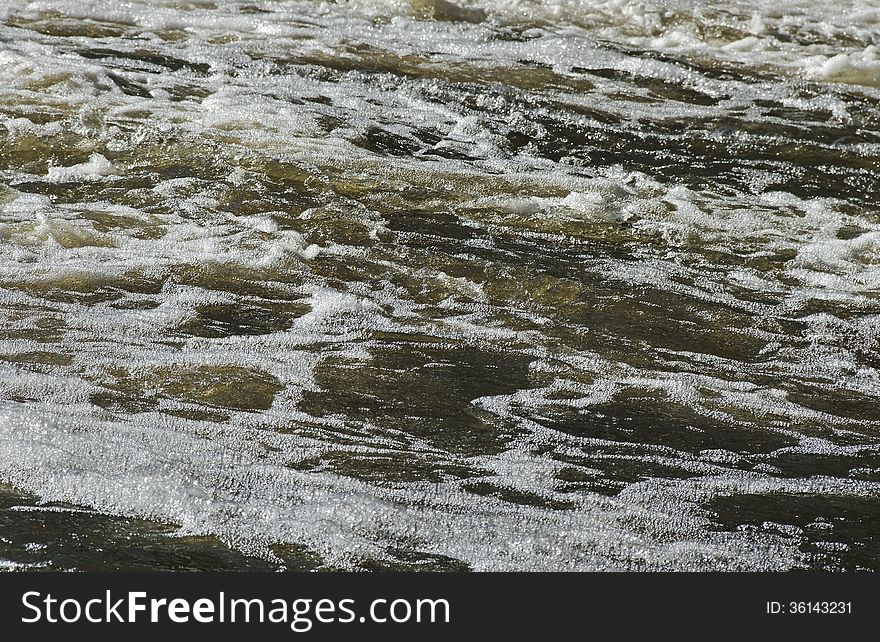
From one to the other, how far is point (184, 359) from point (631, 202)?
271cm

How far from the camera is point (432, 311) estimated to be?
384 centimetres

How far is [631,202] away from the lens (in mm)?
4938

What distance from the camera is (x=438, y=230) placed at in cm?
458

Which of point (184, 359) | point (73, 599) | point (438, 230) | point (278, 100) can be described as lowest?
point (73, 599)

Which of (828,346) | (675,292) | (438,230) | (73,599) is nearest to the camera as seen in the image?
(73,599)

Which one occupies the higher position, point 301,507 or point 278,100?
point 278,100

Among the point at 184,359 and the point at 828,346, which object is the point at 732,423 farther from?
the point at 184,359

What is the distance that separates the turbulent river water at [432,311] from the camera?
8.76ft

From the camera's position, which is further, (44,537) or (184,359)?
(184,359)

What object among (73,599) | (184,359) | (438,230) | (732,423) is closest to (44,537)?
(73,599)

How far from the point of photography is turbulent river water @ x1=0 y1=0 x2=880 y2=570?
267 centimetres

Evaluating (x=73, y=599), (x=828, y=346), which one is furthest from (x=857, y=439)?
(x=73, y=599)

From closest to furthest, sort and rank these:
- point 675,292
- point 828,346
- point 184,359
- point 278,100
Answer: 1. point 184,359
2. point 828,346
3. point 675,292
4. point 278,100

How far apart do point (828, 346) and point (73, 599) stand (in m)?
3.03
